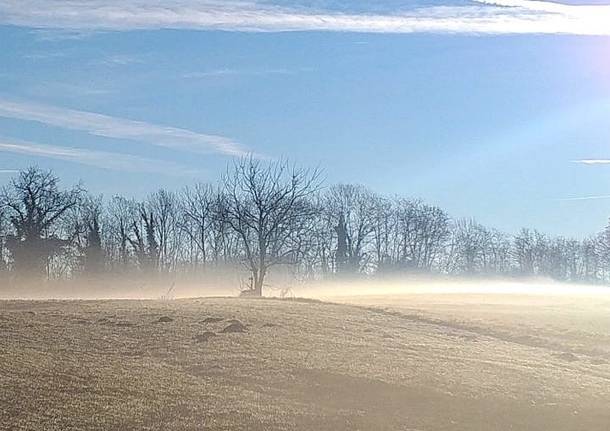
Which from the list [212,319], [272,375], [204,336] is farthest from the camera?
[212,319]

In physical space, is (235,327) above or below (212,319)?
below

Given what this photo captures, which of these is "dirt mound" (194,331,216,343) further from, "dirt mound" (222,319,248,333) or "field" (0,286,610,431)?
"dirt mound" (222,319,248,333)

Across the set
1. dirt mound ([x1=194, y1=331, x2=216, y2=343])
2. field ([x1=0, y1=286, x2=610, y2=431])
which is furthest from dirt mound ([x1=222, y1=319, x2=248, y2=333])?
dirt mound ([x1=194, y1=331, x2=216, y2=343])

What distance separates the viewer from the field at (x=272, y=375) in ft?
39.3

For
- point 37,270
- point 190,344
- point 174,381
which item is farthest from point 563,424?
point 37,270

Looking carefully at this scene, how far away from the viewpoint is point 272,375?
49.2 ft

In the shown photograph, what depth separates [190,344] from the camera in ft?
58.6

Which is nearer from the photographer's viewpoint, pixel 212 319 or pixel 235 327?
pixel 235 327

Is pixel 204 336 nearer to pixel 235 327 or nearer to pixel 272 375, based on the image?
pixel 235 327

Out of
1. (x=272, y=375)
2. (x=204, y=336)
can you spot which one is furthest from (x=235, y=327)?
(x=272, y=375)

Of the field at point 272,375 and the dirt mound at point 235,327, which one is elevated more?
the dirt mound at point 235,327

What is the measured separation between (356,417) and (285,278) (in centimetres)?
7268

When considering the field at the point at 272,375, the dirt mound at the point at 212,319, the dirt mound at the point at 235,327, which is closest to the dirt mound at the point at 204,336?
the field at the point at 272,375

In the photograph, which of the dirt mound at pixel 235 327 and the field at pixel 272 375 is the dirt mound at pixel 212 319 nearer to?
the field at pixel 272 375
